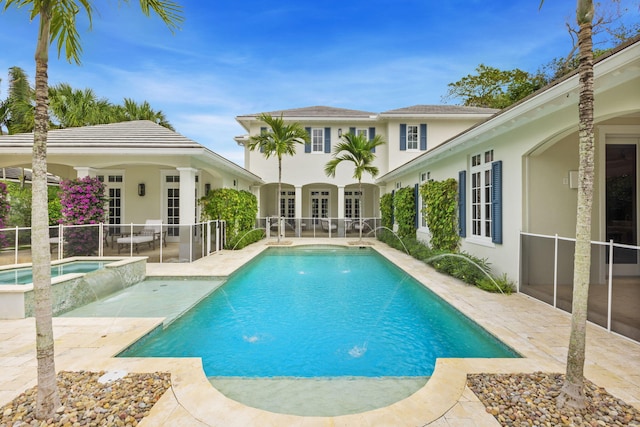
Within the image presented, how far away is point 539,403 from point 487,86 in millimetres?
29780

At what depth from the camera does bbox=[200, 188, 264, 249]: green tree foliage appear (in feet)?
36.6

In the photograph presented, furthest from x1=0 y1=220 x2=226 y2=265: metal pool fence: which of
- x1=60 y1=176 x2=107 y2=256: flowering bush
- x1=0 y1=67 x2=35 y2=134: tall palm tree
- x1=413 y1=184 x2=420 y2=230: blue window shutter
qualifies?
x1=0 y1=67 x2=35 y2=134: tall palm tree

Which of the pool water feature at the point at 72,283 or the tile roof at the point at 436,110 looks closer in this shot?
the pool water feature at the point at 72,283

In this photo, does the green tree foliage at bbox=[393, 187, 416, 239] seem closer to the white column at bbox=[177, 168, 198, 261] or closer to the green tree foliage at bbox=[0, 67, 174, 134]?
the white column at bbox=[177, 168, 198, 261]

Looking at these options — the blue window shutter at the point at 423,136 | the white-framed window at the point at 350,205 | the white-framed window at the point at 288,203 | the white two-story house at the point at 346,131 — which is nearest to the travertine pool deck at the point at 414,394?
the white two-story house at the point at 346,131

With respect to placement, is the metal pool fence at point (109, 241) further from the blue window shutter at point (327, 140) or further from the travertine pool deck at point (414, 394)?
the blue window shutter at point (327, 140)

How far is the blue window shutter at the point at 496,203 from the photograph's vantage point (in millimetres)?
6465

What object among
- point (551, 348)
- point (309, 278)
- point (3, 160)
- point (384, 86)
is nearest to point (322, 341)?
point (551, 348)

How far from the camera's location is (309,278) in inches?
318

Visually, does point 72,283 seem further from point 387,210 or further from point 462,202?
point 387,210

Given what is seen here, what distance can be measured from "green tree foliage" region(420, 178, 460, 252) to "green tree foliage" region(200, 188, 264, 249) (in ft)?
22.3

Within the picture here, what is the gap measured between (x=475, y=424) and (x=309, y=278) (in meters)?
6.00

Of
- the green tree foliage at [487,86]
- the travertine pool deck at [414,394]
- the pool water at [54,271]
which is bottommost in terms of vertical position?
the travertine pool deck at [414,394]

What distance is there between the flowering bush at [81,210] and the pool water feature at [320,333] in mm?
4926
